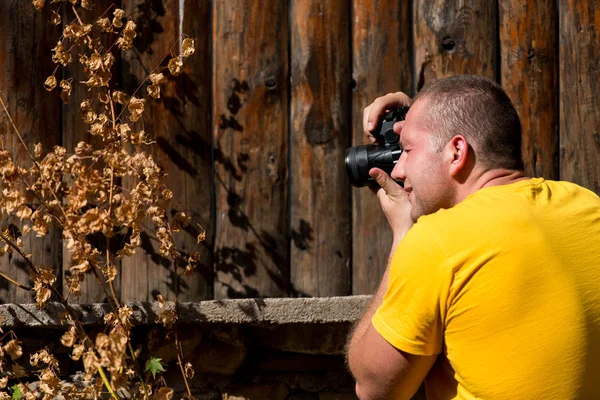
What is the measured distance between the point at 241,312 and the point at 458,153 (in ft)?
4.51

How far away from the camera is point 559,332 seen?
1.87 metres

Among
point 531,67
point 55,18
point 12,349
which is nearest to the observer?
point 12,349

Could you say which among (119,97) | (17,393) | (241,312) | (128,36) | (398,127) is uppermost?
(128,36)

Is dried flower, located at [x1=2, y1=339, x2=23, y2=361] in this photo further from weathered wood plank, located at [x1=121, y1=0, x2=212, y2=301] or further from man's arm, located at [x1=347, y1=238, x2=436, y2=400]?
man's arm, located at [x1=347, y1=238, x2=436, y2=400]

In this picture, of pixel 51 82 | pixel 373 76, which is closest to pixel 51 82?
pixel 51 82

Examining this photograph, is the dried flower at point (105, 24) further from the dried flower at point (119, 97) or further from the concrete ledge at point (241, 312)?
the concrete ledge at point (241, 312)

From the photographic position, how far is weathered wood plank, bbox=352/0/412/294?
3.26m

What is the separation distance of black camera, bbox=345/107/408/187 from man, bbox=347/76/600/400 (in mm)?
514

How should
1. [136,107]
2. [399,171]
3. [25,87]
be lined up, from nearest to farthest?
[399,171] → [136,107] → [25,87]

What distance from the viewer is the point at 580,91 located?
3.32 metres

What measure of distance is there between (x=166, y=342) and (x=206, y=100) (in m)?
0.94

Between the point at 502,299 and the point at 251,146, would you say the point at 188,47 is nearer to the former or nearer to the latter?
the point at 251,146

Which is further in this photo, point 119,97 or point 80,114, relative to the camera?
point 80,114

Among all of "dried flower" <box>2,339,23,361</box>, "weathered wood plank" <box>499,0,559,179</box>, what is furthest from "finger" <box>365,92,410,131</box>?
"dried flower" <box>2,339,23,361</box>
